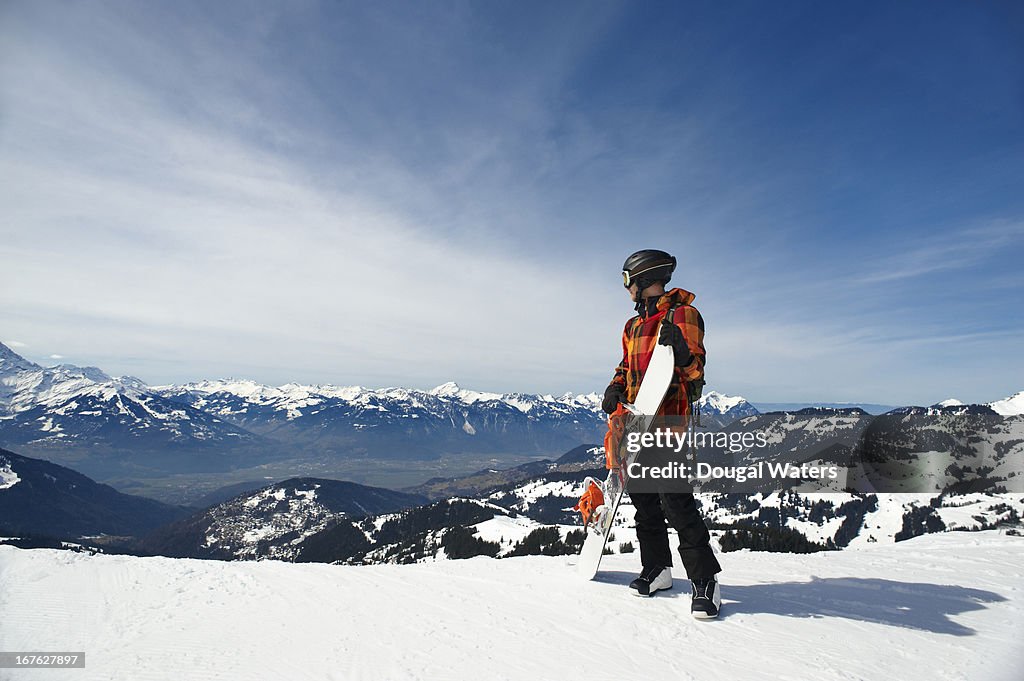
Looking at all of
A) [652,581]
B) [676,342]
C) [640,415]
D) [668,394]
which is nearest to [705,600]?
[652,581]

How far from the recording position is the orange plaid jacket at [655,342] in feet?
17.5

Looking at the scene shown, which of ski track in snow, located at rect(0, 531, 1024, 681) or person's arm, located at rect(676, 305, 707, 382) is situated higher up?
person's arm, located at rect(676, 305, 707, 382)

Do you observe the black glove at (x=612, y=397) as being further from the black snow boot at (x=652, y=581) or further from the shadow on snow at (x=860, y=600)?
the shadow on snow at (x=860, y=600)

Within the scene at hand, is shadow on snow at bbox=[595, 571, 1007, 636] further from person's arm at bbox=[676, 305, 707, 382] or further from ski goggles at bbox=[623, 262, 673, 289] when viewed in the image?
ski goggles at bbox=[623, 262, 673, 289]

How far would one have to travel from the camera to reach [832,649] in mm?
4109

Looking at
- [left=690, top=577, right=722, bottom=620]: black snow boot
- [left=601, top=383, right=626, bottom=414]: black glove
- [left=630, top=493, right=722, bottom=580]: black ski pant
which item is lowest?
[left=690, top=577, right=722, bottom=620]: black snow boot

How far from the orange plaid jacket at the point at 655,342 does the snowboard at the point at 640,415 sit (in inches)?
4.6

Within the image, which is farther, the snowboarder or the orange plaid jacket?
the orange plaid jacket

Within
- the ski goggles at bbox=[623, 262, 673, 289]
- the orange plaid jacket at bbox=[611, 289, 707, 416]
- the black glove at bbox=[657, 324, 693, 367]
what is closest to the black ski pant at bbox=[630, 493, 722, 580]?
the orange plaid jacket at bbox=[611, 289, 707, 416]

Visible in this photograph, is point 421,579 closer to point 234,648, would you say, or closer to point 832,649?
point 234,648

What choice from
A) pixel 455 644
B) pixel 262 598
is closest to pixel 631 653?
pixel 455 644

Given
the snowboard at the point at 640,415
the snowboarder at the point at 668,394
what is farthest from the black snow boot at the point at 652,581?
the snowboard at the point at 640,415

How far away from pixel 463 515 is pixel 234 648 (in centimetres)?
19563

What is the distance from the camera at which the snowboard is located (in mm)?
5316
